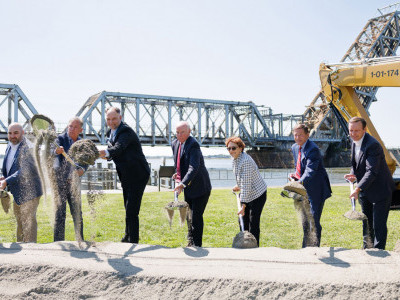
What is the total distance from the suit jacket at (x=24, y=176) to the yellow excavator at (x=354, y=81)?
20.0ft

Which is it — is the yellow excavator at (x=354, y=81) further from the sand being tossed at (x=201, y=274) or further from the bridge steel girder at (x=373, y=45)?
the bridge steel girder at (x=373, y=45)

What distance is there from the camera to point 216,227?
691cm

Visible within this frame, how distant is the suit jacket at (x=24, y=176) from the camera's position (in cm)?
446

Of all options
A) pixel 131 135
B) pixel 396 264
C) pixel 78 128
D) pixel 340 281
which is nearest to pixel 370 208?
pixel 396 264

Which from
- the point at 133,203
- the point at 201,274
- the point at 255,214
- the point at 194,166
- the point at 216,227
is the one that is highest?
the point at 194,166

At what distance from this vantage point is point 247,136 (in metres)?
50.6

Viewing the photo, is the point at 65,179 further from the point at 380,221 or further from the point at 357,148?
the point at 380,221

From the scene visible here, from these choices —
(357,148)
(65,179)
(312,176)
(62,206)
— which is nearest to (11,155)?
(65,179)

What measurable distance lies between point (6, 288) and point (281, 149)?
50.2 meters

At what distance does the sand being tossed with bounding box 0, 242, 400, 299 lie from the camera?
2930 millimetres

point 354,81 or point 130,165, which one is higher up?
point 354,81

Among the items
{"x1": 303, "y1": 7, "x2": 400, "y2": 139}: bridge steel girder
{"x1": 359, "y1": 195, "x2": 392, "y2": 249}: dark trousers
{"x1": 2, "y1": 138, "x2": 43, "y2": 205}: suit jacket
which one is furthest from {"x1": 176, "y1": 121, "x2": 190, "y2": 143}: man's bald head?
{"x1": 303, "y1": 7, "x2": 400, "y2": 139}: bridge steel girder

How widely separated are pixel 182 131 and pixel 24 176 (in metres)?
1.92

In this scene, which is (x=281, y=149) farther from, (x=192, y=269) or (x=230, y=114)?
(x=192, y=269)
